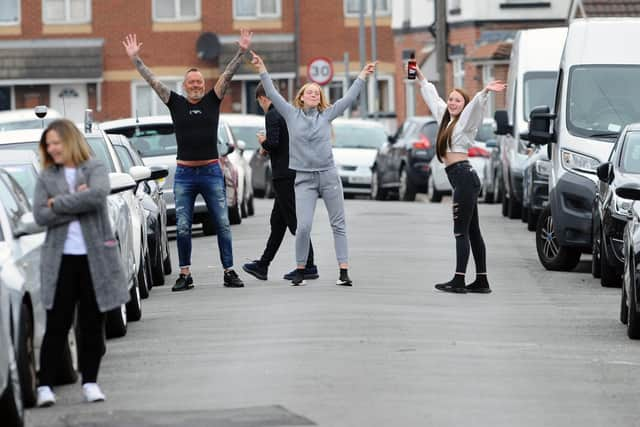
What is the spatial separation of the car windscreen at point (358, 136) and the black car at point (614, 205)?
61.9ft

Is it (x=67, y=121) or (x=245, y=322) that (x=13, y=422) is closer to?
(x=67, y=121)

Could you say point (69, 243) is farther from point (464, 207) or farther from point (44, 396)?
point (464, 207)

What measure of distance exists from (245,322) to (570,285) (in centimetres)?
444

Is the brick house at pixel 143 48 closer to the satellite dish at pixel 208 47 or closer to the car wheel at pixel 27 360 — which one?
the satellite dish at pixel 208 47

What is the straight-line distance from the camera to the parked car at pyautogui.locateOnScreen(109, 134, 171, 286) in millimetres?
16688

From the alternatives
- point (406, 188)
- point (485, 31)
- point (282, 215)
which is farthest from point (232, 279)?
point (485, 31)

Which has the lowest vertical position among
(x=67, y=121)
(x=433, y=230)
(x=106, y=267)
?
(x=433, y=230)

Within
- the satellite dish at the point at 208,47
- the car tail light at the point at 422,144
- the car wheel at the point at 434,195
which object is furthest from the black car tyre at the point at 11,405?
the satellite dish at the point at 208,47

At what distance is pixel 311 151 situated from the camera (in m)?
15.5

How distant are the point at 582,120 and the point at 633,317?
21.8 ft

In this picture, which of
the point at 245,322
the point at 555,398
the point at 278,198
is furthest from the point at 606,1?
the point at 555,398

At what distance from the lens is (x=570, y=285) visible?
16891 millimetres

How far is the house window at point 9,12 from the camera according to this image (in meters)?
61.1

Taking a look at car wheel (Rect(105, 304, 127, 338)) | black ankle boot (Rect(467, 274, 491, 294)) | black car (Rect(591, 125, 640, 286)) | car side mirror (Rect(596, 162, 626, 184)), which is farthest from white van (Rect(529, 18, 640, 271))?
car wheel (Rect(105, 304, 127, 338))
